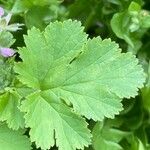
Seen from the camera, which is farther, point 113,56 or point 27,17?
point 27,17

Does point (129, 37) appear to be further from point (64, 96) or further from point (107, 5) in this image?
point (64, 96)

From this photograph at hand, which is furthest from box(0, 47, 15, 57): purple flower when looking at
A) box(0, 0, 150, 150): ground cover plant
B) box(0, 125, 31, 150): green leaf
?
box(0, 125, 31, 150): green leaf

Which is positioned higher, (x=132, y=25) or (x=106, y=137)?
(x=132, y=25)

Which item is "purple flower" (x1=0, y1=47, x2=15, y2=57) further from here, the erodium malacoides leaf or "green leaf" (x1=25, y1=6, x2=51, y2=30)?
"green leaf" (x1=25, y1=6, x2=51, y2=30)

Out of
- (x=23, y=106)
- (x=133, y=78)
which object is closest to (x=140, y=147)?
(x=133, y=78)

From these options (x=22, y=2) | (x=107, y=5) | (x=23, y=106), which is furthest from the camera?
(x=107, y=5)

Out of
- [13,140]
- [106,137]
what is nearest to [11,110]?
[13,140]

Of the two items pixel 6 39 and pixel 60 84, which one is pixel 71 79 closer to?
pixel 60 84
